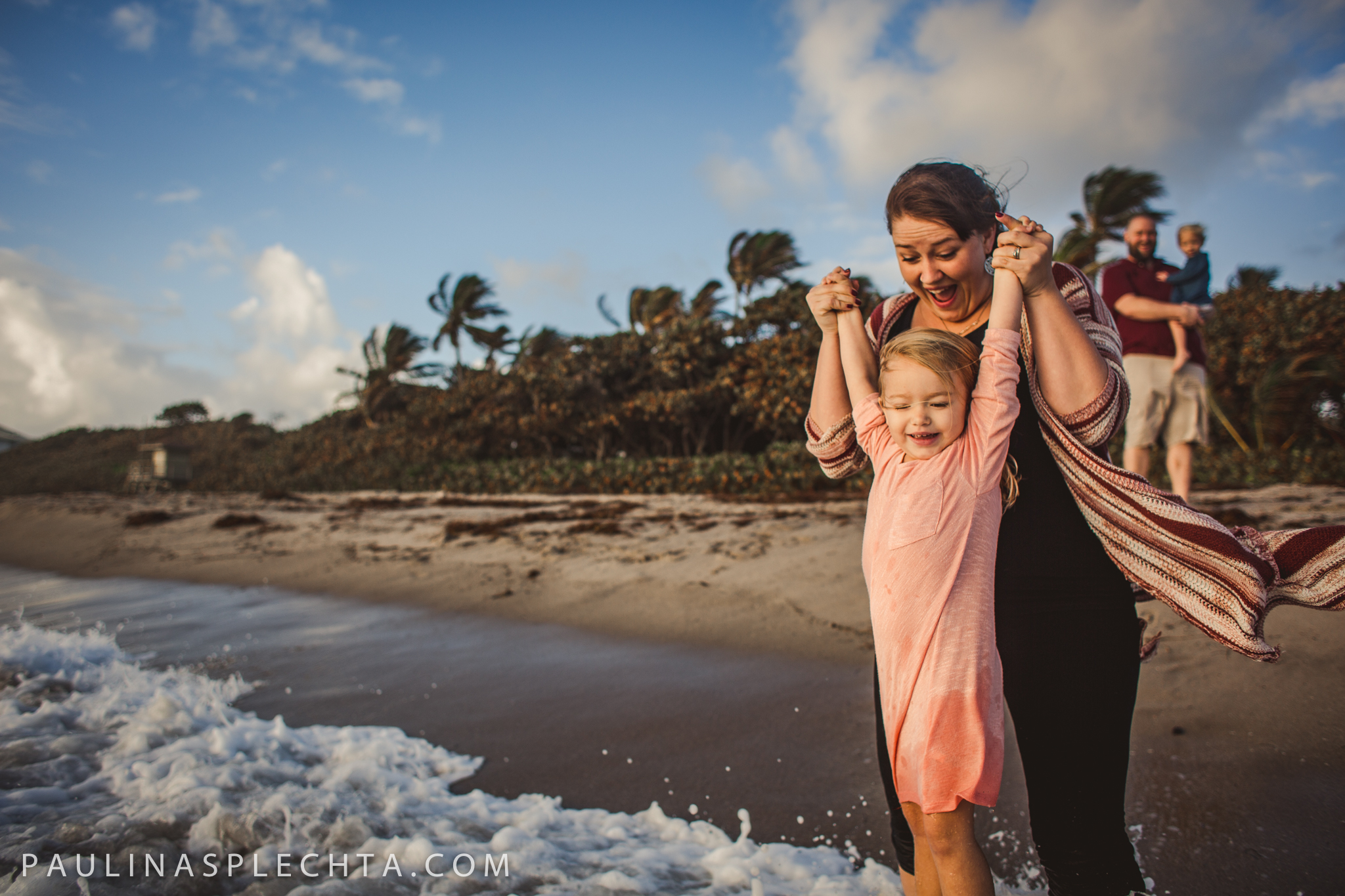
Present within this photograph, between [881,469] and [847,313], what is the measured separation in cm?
39

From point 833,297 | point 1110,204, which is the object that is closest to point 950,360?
point 833,297

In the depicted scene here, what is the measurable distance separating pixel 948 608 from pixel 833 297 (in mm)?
746

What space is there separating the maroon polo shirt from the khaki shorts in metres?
0.05

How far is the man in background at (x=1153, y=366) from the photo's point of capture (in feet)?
13.2

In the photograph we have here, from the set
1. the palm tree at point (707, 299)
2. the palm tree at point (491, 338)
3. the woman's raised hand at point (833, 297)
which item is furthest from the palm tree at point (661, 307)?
the woman's raised hand at point (833, 297)

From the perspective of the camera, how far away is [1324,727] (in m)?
2.60

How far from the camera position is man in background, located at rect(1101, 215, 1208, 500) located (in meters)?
4.02

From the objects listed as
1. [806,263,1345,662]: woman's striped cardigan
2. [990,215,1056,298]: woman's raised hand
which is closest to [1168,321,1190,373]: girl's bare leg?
[806,263,1345,662]: woman's striped cardigan

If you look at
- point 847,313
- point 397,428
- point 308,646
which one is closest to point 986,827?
point 847,313

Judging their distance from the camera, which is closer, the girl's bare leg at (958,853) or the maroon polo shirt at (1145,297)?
the girl's bare leg at (958,853)

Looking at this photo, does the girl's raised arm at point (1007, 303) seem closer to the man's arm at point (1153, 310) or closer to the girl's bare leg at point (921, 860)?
the girl's bare leg at point (921, 860)

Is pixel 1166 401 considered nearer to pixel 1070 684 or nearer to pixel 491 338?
pixel 1070 684

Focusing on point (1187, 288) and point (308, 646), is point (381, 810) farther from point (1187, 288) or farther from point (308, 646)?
point (1187, 288)

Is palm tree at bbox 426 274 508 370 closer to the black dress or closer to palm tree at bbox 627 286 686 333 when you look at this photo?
palm tree at bbox 627 286 686 333
